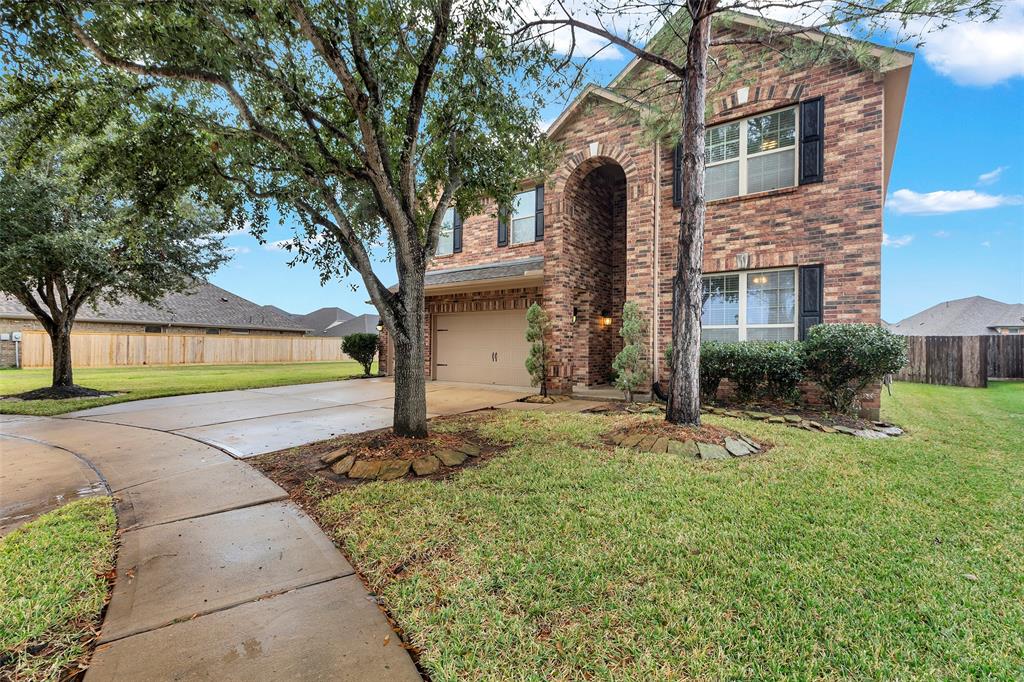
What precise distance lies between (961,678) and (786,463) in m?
3.05

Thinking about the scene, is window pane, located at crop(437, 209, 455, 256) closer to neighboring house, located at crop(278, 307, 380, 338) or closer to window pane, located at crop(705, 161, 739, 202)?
window pane, located at crop(705, 161, 739, 202)

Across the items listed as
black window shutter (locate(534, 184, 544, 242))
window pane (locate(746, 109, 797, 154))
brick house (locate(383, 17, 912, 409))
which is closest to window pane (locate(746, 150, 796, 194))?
brick house (locate(383, 17, 912, 409))

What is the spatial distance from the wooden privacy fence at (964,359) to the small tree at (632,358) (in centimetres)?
928

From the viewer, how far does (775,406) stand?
24.9ft

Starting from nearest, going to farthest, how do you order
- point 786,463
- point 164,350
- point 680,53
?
point 786,463 < point 680,53 < point 164,350

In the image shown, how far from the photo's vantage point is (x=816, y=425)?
20.7 feet

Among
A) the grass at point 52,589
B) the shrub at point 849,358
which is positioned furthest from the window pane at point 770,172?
the grass at point 52,589

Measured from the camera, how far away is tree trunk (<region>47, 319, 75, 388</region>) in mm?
10148

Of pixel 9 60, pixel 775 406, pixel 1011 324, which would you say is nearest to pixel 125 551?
pixel 9 60

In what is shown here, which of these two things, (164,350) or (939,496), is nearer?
(939,496)

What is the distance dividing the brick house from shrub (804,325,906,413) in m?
0.65

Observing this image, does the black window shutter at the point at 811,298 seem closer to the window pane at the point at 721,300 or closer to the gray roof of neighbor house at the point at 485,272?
the window pane at the point at 721,300

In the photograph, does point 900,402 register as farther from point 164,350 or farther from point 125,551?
point 164,350

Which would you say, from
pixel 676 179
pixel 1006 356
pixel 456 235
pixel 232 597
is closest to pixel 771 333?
pixel 676 179
